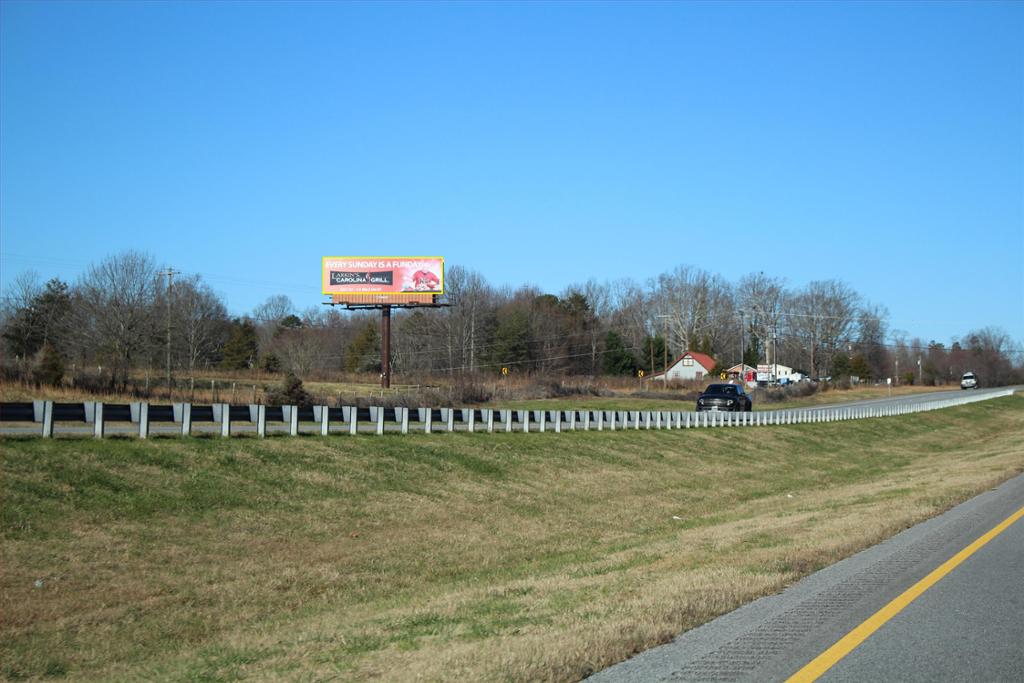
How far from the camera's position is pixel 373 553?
16531 millimetres

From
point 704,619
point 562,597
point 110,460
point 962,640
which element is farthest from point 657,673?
point 110,460

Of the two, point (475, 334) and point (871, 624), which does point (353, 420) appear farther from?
point (475, 334)

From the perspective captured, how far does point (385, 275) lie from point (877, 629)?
7390 cm

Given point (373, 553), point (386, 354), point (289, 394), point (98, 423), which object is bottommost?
point (373, 553)

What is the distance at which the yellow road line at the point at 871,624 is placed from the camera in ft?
22.3

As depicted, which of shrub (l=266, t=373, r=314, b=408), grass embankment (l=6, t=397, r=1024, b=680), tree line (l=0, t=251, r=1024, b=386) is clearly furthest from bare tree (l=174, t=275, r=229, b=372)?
grass embankment (l=6, t=397, r=1024, b=680)

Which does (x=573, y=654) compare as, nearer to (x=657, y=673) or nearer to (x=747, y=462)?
(x=657, y=673)

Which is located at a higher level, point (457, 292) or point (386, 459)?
point (457, 292)

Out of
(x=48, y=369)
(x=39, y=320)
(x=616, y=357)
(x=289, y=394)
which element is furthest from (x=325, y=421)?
(x=616, y=357)

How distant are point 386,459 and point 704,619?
644 inches

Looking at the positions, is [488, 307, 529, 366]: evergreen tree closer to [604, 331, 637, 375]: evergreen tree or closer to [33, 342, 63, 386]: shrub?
[604, 331, 637, 375]: evergreen tree

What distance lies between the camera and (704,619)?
340 inches

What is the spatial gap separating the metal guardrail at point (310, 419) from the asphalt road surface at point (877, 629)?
1444cm

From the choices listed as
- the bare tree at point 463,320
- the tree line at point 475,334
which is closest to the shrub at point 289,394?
the tree line at point 475,334
